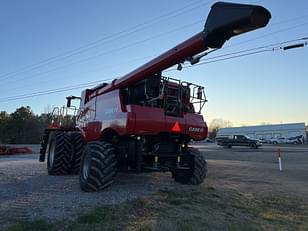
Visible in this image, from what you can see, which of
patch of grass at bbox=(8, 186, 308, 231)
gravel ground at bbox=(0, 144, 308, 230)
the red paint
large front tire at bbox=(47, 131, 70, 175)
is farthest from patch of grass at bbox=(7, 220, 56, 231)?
large front tire at bbox=(47, 131, 70, 175)

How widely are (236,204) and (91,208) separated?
10.6 feet

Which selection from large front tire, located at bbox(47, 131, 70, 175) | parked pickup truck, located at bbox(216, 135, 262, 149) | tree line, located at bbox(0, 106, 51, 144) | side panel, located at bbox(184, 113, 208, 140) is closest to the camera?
side panel, located at bbox(184, 113, 208, 140)

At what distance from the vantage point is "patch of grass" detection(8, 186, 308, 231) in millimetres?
5621

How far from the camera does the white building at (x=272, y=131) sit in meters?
97.2

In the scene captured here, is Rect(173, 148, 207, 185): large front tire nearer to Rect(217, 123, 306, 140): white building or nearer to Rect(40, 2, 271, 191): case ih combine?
Rect(40, 2, 271, 191): case ih combine

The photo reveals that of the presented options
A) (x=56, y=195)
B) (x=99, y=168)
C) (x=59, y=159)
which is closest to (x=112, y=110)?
(x=99, y=168)

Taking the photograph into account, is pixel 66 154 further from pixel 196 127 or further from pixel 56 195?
pixel 196 127

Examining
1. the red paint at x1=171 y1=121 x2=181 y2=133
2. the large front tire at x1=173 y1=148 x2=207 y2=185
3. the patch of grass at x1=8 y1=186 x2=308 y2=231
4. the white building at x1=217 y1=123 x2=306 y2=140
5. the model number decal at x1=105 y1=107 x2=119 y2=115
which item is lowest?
the patch of grass at x1=8 y1=186 x2=308 y2=231

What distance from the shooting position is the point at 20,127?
6956cm

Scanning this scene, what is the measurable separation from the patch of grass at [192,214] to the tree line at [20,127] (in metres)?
63.6

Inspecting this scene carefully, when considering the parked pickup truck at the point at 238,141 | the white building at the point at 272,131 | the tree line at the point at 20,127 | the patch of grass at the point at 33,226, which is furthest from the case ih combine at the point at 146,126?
the white building at the point at 272,131

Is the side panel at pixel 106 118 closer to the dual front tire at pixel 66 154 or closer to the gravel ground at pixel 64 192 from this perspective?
the dual front tire at pixel 66 154

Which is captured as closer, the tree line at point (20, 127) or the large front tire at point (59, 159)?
the large front tire at point (59, 159)

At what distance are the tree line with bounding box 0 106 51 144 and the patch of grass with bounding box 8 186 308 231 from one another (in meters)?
63.6
